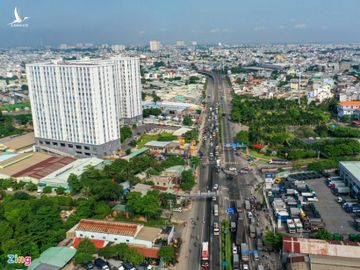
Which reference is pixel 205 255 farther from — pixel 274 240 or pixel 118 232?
pixel 118 232

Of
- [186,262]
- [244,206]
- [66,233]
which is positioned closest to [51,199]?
[66,233]

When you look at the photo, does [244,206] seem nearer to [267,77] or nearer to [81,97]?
[81,97]

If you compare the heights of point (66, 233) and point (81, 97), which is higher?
point (81, 97)

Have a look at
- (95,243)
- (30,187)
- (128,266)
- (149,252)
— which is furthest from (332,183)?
(30,187)

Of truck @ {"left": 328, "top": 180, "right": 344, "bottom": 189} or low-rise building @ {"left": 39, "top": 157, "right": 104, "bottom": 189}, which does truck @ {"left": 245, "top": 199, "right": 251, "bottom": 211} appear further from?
low-rise building @ {"left": 39, "top": 157, "right": 104, "bottom": 189}

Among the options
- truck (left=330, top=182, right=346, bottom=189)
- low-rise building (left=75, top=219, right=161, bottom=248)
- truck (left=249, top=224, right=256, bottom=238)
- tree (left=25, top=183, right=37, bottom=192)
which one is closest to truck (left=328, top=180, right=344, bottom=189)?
truck (left=330, top=182, right=346, bottom=189)
